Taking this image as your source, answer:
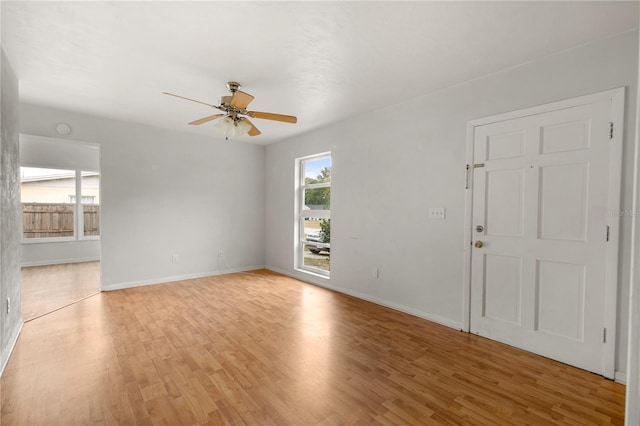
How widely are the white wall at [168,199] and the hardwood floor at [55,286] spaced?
1.68 ft

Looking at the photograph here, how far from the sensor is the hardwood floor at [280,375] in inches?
70.2

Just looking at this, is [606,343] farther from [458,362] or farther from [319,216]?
[319,216]

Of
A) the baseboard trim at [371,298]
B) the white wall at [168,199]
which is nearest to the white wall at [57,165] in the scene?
the white wall at [168,199]

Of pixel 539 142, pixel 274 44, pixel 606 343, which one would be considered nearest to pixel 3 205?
pixel 274 44

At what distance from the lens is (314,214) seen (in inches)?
203

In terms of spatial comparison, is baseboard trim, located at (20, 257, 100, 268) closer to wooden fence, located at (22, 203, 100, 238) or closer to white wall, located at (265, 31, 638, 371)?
wooden fence, located at (22, 203, 100, 238)

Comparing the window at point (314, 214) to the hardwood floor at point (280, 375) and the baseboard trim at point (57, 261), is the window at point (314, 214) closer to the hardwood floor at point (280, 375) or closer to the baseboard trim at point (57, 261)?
the hardwood floor at point (280, 375)

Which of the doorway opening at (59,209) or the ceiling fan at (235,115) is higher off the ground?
the ceiling fan at (235,115)

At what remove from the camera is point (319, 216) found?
5074mm

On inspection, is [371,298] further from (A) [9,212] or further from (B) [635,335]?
(A) [9,212]

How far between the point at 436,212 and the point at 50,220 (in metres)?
8.28

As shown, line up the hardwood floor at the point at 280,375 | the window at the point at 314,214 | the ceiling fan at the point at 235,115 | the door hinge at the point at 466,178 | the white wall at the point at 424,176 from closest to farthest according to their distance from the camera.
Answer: the hardwood floor at the point at 280,375 → the white wall at the point at 424,176 → the ceiling fan at the point at 235,115 → the door hinge at the point at 466,178 → the window at the point at 314,214

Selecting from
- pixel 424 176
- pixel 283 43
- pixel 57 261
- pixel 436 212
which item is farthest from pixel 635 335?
pixel 57 261

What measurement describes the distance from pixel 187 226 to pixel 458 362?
466 cm
